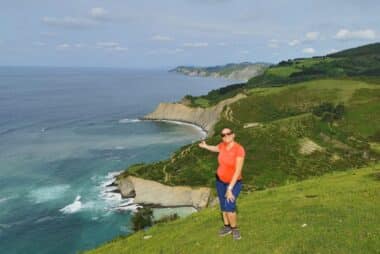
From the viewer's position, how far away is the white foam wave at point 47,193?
8769 cm

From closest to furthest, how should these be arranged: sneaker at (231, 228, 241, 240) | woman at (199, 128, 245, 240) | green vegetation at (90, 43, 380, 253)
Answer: woman at (199, 128, 245, 240)
sneaker at (231, 228, 241, 240)
green vegetation at (90, 43, 380, 253)

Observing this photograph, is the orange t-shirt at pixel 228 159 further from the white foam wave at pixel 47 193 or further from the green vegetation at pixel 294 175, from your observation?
the white foam wave at pixel 47 193

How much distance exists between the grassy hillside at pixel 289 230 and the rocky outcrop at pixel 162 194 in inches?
2061

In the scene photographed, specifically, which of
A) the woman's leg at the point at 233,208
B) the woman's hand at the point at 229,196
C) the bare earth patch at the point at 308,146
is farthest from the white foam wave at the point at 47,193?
the woman's hand at the point at 229,196

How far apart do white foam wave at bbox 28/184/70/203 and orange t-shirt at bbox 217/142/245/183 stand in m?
75.3

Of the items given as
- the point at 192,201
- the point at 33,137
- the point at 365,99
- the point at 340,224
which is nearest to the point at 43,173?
the point at 192,201

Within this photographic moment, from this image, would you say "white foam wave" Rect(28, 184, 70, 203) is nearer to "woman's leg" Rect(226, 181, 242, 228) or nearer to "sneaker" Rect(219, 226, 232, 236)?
"sneaker" Rect(219, 226, 232, 236)

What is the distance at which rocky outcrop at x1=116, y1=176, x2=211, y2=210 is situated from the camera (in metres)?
84.7

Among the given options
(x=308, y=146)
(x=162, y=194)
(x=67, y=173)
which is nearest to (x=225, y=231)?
(x=162, y=194)

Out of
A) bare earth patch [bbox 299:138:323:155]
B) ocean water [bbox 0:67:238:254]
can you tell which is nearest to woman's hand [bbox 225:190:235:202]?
ocean water [bbox 0:67:238:254]

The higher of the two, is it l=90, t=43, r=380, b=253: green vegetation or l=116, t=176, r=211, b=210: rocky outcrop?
l=90, t=43, r=380, b=253: green vegetation

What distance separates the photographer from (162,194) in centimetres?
8806

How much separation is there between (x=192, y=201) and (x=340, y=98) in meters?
88.3

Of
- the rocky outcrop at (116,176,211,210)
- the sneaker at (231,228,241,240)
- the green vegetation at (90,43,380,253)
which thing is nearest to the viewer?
the sneaker at (231,228,241,240)
